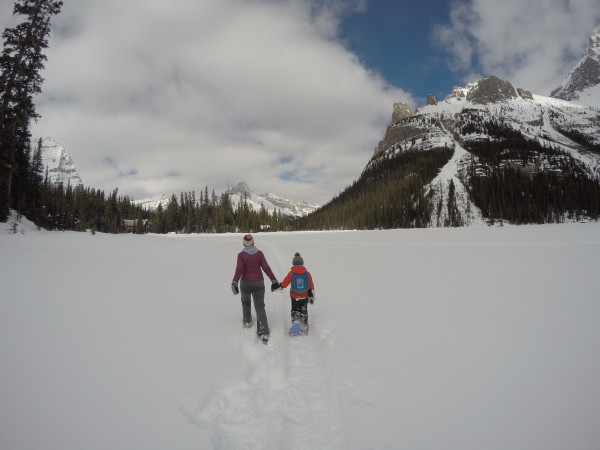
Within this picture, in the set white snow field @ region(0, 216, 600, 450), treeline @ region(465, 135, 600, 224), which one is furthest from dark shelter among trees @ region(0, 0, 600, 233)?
white snow field @ region(0, 216, 600, 450)

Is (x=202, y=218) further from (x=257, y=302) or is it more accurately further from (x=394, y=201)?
(x=257, y=302)

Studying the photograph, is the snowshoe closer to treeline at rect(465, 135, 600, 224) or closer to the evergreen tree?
the evergreen tree

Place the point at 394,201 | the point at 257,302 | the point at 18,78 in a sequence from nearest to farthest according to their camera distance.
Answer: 1. the point at 257,302
2. the point at 18,78
3. the point at 394,201

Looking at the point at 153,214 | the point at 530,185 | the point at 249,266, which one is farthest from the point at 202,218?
the point at 530,185

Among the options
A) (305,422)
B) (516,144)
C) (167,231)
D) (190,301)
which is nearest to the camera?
(305,422)

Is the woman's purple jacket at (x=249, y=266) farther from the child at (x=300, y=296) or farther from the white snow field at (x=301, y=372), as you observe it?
the white snow field at (x=301, y=372)

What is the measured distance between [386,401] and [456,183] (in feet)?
477

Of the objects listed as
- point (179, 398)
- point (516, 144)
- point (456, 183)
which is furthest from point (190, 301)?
point (516, 144)

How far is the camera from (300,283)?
7.32 metres

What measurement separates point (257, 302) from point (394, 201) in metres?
122

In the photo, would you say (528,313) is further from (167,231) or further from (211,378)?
(167,231)

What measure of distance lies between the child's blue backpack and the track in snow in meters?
1.38

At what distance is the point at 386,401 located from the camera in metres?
4.18

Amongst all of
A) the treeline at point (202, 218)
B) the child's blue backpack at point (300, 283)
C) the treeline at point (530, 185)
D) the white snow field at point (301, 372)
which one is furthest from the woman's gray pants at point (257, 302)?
the treeline at point (530, 185)
